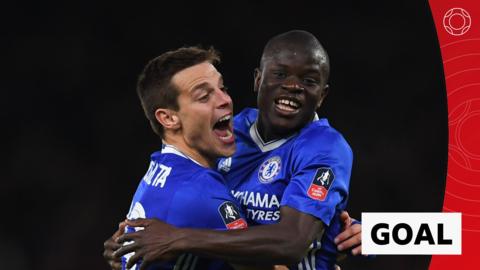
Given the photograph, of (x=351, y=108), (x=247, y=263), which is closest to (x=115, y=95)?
(x=351, y=108)

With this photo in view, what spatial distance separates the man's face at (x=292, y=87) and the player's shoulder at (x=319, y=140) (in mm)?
75

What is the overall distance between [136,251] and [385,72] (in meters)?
4.85

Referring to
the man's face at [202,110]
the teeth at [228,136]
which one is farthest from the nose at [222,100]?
the teeth at [228,136]

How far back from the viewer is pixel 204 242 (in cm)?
289

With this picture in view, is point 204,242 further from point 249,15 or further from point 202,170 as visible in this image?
point 249,15

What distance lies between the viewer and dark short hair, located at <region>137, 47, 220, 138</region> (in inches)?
130

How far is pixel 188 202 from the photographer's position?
2.99 meters

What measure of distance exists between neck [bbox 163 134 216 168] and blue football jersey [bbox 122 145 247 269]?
0.08 m

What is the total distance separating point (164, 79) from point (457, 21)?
344cm

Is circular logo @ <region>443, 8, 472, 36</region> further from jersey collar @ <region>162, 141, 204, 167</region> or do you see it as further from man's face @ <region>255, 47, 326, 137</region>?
jersey collar @ <region>162, 141, 204, 167</region>

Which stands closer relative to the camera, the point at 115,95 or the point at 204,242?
the point at 204,242

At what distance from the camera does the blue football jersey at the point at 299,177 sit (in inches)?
124

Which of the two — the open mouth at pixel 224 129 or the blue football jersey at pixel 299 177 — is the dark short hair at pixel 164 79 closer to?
the open mouth at pixel 224 129

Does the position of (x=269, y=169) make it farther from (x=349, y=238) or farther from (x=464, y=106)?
(x=464, y=106)
